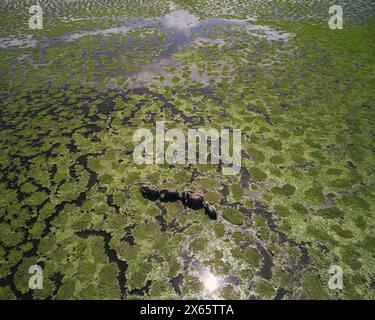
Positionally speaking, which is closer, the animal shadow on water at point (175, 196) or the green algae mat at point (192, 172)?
the green algae mat at point (192, 172)

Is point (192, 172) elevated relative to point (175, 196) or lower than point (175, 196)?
elevated

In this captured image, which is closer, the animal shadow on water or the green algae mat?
the green algae mat

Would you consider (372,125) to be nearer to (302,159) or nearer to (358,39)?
(302,159)

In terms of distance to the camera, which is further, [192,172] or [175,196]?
[192,172]

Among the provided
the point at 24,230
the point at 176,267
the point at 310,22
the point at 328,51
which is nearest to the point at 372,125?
Answer: the point at 328,51
